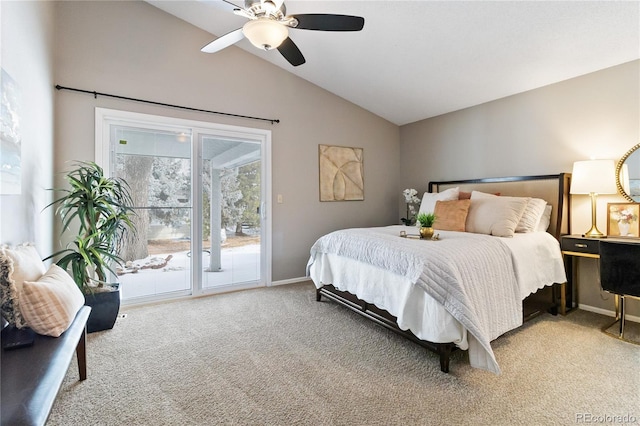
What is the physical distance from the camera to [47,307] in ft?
4.75

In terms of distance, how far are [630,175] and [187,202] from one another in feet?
15.2

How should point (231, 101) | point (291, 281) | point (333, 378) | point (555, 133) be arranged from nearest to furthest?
point (333, 378) → point (555, 133) → point (231, 101) → point (291, 281)

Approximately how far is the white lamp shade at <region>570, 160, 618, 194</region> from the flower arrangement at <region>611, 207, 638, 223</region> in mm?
262

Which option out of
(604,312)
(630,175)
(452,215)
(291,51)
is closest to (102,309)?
(291,51)

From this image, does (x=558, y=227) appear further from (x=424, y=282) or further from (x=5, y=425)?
(x=5, y=425)

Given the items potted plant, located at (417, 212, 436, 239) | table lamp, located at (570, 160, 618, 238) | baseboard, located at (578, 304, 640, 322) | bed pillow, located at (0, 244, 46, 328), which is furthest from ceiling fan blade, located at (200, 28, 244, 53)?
baseboard, located at (578, 304, 640, 322)

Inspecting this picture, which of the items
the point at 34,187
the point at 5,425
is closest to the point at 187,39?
the point at 34,187

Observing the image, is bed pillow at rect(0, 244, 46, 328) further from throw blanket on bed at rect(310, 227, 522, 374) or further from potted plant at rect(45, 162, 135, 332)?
throw blanket on bed at rect(310, 227, 522, 374)

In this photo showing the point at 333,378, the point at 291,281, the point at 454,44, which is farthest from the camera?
the point at 291,281

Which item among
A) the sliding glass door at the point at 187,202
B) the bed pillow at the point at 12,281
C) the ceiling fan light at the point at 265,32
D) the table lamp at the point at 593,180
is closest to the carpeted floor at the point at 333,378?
the bed pillow at the point at 12,281

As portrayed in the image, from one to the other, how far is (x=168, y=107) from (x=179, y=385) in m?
2.87

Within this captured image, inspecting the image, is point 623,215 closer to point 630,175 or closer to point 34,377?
point 630,175

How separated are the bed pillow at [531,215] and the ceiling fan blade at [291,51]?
106 inches

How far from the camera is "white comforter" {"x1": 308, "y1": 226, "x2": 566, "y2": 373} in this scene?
1.85m
